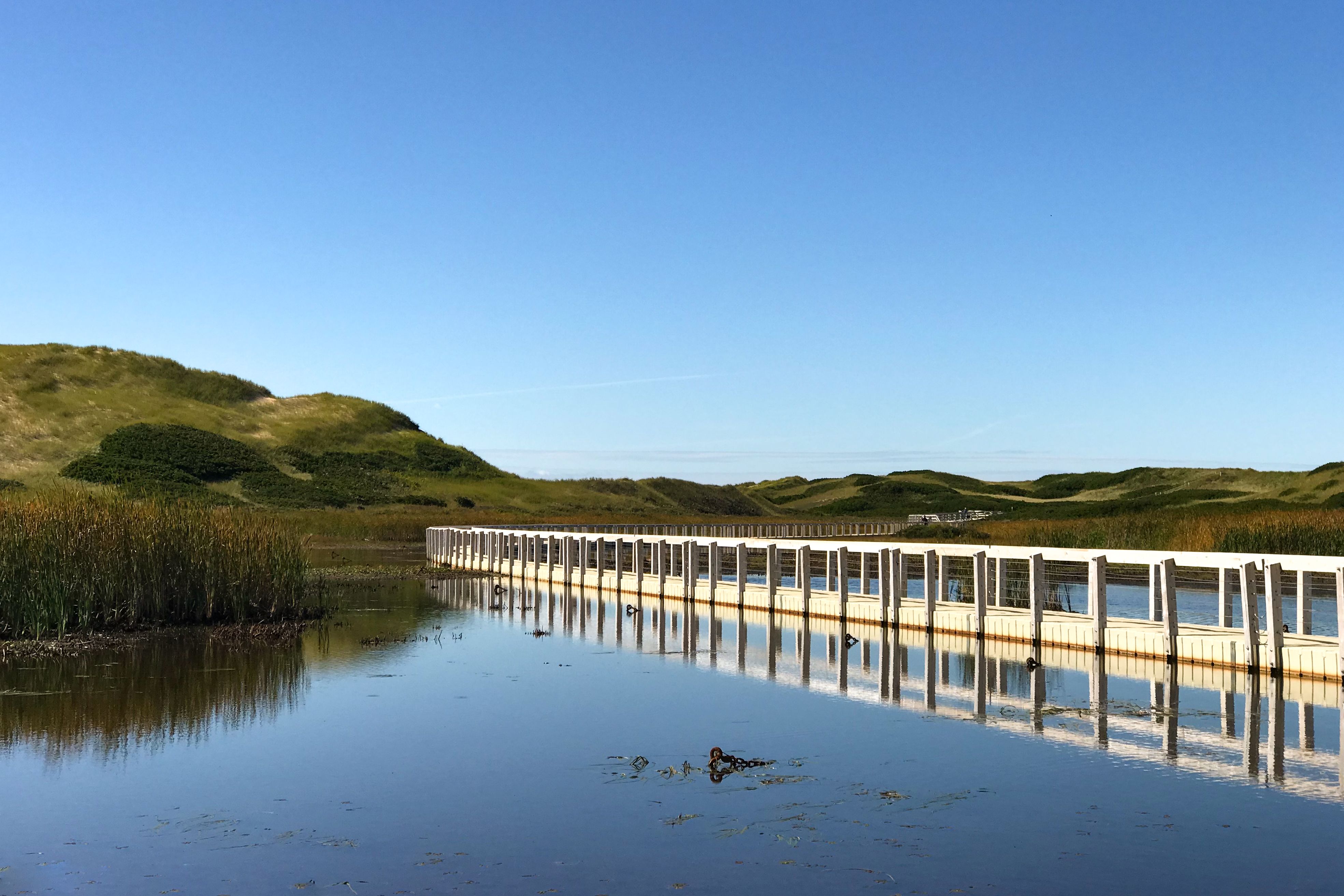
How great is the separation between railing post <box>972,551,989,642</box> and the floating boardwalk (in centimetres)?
2

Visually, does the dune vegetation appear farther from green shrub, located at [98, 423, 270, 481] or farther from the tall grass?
the tall grass

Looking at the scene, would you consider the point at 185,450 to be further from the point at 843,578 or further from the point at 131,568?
the point at 843,578

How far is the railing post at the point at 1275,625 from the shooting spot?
15227 mm

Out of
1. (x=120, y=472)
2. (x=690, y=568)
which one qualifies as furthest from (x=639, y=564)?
(x=120, y=472)

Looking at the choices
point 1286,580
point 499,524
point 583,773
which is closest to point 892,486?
point 499,524

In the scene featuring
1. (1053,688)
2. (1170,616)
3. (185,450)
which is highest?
(185,450)

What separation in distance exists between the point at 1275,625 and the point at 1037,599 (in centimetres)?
417

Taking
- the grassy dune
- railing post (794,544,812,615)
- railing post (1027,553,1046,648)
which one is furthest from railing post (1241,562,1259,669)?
the grassy dune

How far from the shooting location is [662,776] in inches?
428

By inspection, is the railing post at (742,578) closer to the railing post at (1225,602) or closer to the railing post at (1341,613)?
the railing post at (1225,602)

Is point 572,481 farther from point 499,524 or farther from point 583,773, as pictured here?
point 583,773

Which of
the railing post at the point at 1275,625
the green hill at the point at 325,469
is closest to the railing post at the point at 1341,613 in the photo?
the railing post at the point at 1275,625

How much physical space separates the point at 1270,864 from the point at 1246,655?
8.74m

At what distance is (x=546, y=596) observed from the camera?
31094 mm
